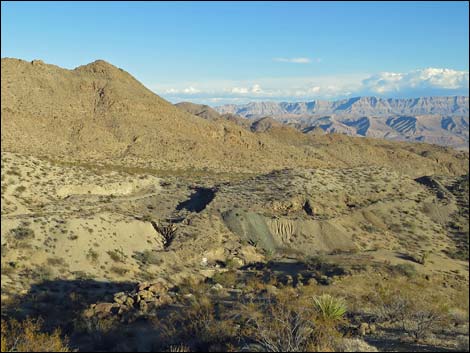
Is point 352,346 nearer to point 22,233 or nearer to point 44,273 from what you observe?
point 44,273

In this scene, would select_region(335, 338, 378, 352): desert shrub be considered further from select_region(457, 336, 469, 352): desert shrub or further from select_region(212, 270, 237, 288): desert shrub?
select_region(212, 270, 237, 288): desert shrub

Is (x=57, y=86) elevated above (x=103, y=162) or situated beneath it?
elevated above

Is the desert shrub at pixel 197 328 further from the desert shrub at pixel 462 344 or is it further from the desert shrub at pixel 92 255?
the desert shrub at pixel 92 255

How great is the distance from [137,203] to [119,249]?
47.2ft

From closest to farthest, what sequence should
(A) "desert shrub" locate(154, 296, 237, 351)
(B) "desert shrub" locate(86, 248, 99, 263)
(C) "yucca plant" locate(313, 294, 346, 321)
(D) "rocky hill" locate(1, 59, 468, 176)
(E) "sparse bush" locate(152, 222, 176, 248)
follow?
1. (A) "desert shrub" locate(154, 296, 237, 351)
2. (C) "yucca plant" locate(313, 294, 346, 321)
3. (B) "desert shrub" locate(86, 248, 99, 263)
4. (E) "sparse bush" locate(152, 222, 176, 248)
5. (D) "rocky hill" locate(1, 59, 468, 176)

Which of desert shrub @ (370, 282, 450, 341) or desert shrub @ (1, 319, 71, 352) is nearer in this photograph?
desert shrub @ (1, 319, 71, 352)

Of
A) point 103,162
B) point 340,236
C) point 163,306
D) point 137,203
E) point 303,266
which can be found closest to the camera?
point 163,306

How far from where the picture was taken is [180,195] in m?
43.8

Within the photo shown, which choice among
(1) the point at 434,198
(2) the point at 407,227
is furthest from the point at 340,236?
(1) the point at 434,198

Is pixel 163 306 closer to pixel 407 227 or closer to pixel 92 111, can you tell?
pixel 407 227

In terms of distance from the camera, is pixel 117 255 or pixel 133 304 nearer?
pixel 133 304

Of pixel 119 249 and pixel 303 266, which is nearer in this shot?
pixel 303 266

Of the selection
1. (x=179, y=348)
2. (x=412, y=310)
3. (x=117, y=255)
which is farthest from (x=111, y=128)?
(x=412, y=310)

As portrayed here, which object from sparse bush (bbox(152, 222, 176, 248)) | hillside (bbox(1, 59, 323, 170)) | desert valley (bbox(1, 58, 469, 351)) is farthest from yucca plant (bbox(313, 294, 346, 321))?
hillside (bbox(1, 59, 323, 170))
